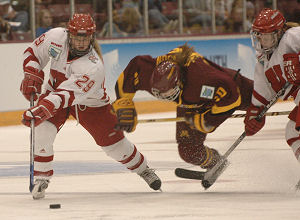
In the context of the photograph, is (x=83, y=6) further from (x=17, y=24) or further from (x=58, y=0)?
(x=17, y=24)

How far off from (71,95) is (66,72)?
9.5 inches

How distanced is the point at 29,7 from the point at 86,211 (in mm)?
5515

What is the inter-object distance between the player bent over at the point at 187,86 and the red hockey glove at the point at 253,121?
0.29 ft

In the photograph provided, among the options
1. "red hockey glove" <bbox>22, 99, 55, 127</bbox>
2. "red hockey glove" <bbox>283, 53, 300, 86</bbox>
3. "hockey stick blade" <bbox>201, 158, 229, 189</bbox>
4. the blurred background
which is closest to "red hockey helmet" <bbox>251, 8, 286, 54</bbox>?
"red hockey glove" <bbox>283, 53, 300, 86</bbox>

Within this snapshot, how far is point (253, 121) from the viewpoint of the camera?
192 inches

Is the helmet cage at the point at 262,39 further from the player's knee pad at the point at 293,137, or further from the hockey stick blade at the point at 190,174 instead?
the hockey stick blade at the point at 190,174

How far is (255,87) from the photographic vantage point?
194 inches

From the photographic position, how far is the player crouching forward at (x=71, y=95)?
4.71 meters

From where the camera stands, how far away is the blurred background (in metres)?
9.45

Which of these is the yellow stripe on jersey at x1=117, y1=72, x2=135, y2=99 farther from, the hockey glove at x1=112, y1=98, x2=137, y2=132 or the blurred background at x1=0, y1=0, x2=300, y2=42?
the blurred background at x1=0, y1=0, x2=300, y2=42

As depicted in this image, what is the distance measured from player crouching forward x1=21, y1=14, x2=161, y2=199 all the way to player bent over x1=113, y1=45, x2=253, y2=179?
18cm

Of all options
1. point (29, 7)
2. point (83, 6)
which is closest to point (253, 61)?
point (83, 6)

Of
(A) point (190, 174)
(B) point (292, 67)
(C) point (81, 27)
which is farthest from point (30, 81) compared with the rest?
(B) point (292, 67)

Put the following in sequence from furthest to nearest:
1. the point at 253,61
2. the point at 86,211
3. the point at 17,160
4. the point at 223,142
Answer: the point at 253,61 → the point at 223,142 → the point at 17,160 → the point at 86,211
